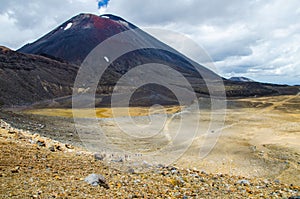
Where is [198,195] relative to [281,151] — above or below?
above

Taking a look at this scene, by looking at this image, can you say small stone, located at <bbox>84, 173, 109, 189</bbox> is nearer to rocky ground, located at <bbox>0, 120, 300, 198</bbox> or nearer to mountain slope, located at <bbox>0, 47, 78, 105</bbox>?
rocky ground, located at <bbox>0, 120, 300, 198</bbox>

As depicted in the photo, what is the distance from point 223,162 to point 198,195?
13.2m

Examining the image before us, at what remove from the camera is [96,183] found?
6.69 meters

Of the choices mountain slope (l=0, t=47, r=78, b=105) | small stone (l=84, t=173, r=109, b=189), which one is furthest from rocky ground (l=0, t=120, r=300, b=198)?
mountain slope (l=0, t=47, r=78, b=105)

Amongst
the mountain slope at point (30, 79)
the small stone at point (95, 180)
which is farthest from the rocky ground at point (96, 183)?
the mountain slope at point (30, 79)

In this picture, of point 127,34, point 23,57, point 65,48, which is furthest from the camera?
point 127,34

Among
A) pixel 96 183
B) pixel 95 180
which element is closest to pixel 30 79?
pixel 95 180

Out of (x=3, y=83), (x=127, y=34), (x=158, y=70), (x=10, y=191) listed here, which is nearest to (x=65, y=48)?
(x=127, y=34)

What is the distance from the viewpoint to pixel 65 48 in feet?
602

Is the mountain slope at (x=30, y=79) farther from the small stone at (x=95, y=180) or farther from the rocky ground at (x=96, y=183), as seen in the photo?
the small stone at (x=95, y=180)

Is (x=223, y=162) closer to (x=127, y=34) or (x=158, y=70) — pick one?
(x=158, y=70)

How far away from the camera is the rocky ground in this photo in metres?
6.11

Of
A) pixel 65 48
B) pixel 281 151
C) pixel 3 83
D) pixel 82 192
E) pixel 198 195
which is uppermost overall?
pixel 65 48

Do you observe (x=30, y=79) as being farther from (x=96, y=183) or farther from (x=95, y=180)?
(x=96, y=183)
